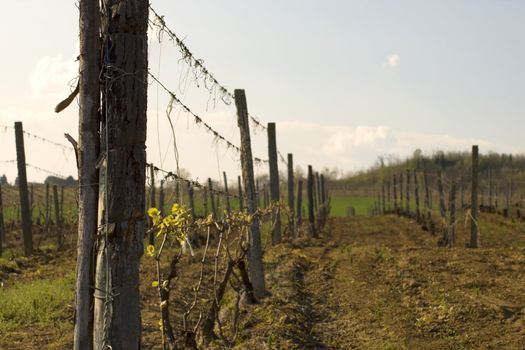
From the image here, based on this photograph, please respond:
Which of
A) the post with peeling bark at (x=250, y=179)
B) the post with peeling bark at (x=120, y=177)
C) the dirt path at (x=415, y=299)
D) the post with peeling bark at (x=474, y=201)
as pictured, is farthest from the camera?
the post with peeling bark at (x=474, y=201)

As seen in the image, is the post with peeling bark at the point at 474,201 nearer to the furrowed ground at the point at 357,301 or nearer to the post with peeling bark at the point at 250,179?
the furrowed ground at the point at 357,301

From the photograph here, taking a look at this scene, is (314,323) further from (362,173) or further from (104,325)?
(362,173)

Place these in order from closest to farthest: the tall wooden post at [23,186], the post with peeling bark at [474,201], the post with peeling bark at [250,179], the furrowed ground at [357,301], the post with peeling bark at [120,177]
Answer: the post with peeling bark at [120,177]
the furrowed ground at [357,301]
the post with peeling bark at [250,179]
the tall wooden post at [23,186]
the post with peeling bark at [474,201]

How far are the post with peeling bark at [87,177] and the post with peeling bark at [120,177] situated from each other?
0.20 ft

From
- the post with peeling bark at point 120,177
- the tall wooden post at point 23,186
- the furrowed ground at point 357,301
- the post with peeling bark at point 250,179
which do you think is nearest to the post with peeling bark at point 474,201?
the furrowed ground at point 357,301

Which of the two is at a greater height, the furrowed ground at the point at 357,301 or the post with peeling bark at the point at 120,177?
the post with peeling bark at the point at 120,177

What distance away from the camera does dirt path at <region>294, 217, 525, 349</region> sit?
7.26 meters

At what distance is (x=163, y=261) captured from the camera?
13.4m

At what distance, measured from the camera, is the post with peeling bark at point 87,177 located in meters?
3.49

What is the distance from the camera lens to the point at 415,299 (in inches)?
361

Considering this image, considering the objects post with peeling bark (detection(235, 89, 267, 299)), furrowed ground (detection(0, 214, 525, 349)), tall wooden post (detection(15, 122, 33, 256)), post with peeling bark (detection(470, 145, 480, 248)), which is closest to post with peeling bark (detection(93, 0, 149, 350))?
furrowed ground (detection(0, 214, 525, 349))

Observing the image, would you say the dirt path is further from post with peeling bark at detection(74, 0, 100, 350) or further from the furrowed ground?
post with peeling bark at detection(74, 0, 100, 350)

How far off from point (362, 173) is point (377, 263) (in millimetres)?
77183

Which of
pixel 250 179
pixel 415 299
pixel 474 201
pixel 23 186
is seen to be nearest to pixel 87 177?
pixel 250 179
